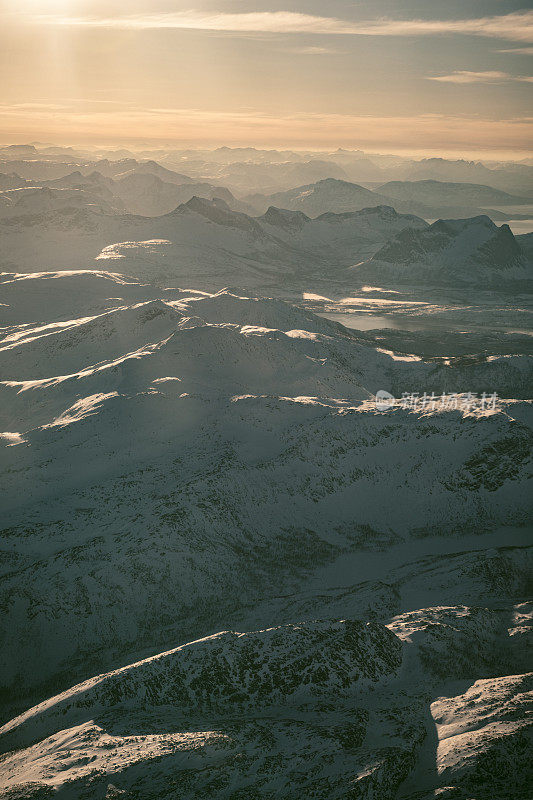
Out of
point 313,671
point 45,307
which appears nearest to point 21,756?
point 313,671

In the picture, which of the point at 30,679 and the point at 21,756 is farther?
the point at 30,679

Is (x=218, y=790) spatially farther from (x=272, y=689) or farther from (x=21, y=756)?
(x=21, y=756)

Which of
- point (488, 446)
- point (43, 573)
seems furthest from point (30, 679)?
point (488, 446)

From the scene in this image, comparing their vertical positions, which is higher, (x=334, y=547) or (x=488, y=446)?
(x=488, y=446)

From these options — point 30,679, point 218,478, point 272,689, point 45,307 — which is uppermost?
point 45,307

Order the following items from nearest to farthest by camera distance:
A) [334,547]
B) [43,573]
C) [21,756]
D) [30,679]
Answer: [21,756], [30,679], [43,573], [334,547]

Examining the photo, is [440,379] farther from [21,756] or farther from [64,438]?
[21,756]

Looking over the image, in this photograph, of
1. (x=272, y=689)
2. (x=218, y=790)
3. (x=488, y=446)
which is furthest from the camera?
(x=488, y=446)
